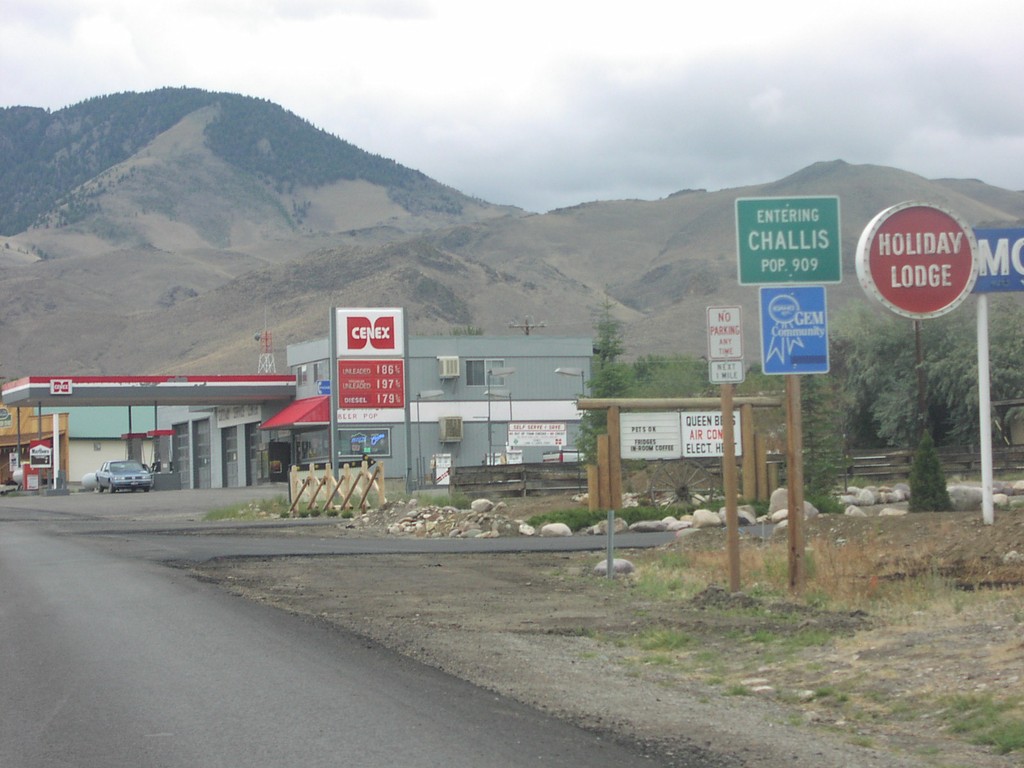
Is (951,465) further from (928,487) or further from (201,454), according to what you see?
(201,454)

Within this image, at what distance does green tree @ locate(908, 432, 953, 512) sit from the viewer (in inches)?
830

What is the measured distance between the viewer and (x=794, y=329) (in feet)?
42.9

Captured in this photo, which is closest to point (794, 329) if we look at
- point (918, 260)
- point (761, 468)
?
point (918, 260)

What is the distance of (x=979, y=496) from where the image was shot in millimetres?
22203

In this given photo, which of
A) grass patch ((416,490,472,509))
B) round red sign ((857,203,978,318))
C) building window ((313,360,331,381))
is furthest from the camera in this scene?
building window ((313,360,331,381))

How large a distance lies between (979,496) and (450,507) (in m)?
13.7

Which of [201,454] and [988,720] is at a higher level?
[201,454]

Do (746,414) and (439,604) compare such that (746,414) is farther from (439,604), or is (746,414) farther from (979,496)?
(439,604)

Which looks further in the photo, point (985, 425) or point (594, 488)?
point (594, 488)

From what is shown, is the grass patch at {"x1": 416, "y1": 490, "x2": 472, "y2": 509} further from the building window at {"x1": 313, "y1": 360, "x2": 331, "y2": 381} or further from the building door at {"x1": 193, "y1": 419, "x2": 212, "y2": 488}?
the building door at {"x1": 193, "y1": 419, "x2": 212, "y2": 488}

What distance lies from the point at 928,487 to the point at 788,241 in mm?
9497

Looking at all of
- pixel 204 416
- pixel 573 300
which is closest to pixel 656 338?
pixel 573 300

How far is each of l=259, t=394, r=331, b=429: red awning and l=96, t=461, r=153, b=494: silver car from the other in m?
7.52

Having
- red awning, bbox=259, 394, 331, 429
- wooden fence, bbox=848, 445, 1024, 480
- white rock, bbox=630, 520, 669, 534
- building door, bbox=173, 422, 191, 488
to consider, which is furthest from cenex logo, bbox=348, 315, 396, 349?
building door, bbox=173, 422, 191, 488
